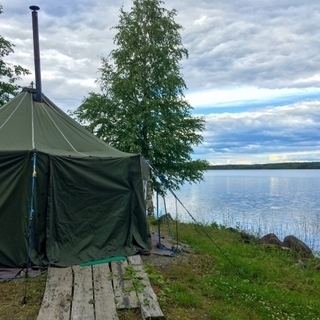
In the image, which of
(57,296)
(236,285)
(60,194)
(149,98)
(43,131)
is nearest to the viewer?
(57,296)

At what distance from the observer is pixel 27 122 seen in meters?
5.71

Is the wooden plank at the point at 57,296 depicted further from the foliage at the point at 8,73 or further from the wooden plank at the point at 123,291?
the foliage at the point at 8,73

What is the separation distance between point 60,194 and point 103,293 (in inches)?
72.6

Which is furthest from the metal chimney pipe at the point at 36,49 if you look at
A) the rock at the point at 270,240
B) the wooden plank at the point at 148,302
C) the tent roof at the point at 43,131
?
the rock at the point at 270,240

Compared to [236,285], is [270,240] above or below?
below

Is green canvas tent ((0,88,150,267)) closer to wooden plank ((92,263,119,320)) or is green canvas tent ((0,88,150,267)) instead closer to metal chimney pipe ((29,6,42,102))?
metal chimney pipe ((29,6,42,102))

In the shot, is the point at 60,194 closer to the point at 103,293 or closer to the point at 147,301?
the point at 103,293

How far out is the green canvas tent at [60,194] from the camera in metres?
4.72

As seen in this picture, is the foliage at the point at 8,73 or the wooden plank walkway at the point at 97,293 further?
the foliage at the point at 8,73

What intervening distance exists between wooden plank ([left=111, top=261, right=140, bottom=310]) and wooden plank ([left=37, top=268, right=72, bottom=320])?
0.52m

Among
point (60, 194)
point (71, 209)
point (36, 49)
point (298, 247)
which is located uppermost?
point (36, 49)

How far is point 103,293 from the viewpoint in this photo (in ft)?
12.1

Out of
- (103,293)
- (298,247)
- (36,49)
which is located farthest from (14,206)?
(298,247)

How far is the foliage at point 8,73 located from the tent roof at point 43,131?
745cm
